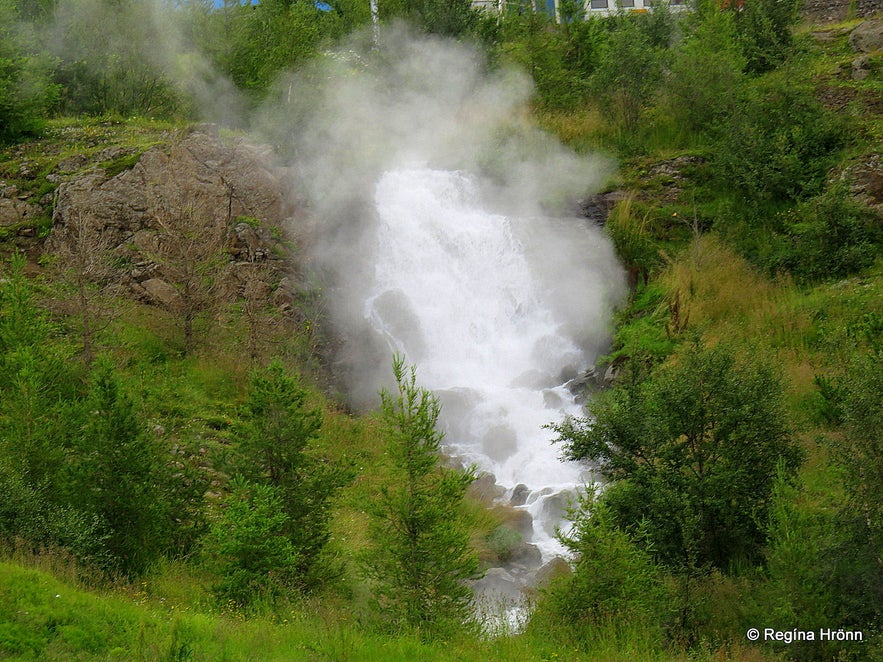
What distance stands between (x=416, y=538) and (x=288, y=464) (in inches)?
91.8

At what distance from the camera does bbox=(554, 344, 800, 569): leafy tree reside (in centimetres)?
934

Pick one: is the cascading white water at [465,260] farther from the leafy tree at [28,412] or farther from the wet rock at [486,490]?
the leafy tree at [28,412]

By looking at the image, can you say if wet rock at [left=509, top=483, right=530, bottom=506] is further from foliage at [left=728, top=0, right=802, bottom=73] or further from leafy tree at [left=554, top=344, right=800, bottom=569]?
foliage at [left=728, top=0, right=802, bottom=73]

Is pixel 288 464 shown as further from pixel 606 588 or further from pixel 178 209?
pixel 178 209

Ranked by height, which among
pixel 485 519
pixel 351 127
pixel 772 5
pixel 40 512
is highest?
pixel 772 5

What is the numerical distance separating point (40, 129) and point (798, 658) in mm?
26360

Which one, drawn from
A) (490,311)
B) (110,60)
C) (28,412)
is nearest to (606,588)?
(28,412)

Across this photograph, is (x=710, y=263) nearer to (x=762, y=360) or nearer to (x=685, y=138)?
(x=685, y=138)

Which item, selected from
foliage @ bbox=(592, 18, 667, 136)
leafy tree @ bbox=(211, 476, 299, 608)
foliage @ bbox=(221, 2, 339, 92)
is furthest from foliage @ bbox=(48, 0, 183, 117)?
leafy tree @ bbox=(211, 476, 299, 608)

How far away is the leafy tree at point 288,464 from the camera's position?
9.40 m

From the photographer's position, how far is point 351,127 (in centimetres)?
2645

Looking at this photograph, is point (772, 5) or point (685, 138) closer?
point (685, 138)

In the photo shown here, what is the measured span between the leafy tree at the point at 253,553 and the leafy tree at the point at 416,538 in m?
1.14

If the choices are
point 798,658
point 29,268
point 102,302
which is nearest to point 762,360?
point 798,658
